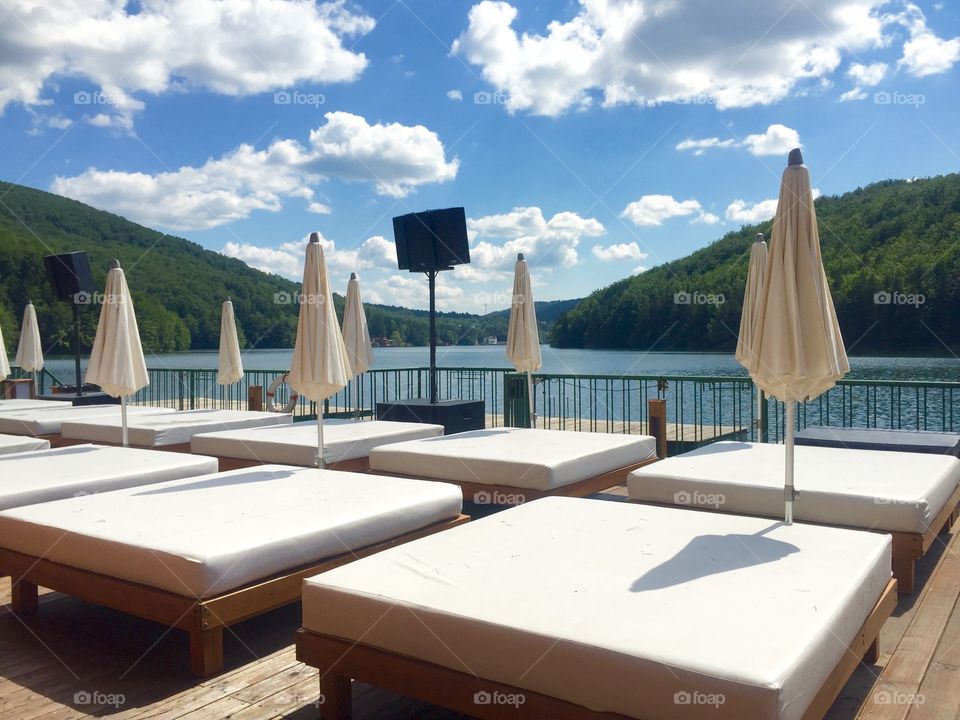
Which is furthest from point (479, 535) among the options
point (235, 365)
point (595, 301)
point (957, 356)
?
point (595, 301)

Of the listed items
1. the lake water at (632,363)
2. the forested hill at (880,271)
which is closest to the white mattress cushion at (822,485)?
the lake water at (632,363)

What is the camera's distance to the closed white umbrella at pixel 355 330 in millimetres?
7773

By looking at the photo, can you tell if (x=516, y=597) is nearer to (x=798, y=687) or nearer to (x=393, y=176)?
(x=798, y=687)

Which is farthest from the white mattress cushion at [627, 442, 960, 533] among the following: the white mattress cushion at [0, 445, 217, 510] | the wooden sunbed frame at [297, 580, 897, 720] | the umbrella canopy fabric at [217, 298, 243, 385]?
the umbrella canopy fabric at [217, 298, 243, 385]

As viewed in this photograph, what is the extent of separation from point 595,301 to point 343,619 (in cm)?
2658

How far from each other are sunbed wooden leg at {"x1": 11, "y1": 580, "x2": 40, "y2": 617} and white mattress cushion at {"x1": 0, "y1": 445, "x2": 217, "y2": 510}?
1.78ft

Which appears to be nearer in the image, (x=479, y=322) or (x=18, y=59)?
(x=18, y=59)

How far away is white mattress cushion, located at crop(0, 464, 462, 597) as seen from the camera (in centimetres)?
254

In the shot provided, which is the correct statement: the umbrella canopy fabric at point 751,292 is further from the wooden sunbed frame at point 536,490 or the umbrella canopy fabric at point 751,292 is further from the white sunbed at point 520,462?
the wooden sunbed frame at point 536,490

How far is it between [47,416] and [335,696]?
6.33 metres

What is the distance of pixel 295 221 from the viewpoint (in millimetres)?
18078

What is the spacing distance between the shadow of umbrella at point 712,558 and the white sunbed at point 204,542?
135 cm

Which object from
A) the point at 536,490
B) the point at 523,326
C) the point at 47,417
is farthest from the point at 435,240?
the point at 47,417

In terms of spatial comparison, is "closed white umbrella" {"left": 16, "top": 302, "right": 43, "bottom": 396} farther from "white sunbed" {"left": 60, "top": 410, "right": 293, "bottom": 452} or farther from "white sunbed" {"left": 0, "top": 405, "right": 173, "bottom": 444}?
"white sunbed" {"left": 60, "top": 410, "right": 293, "bottom": 452}
